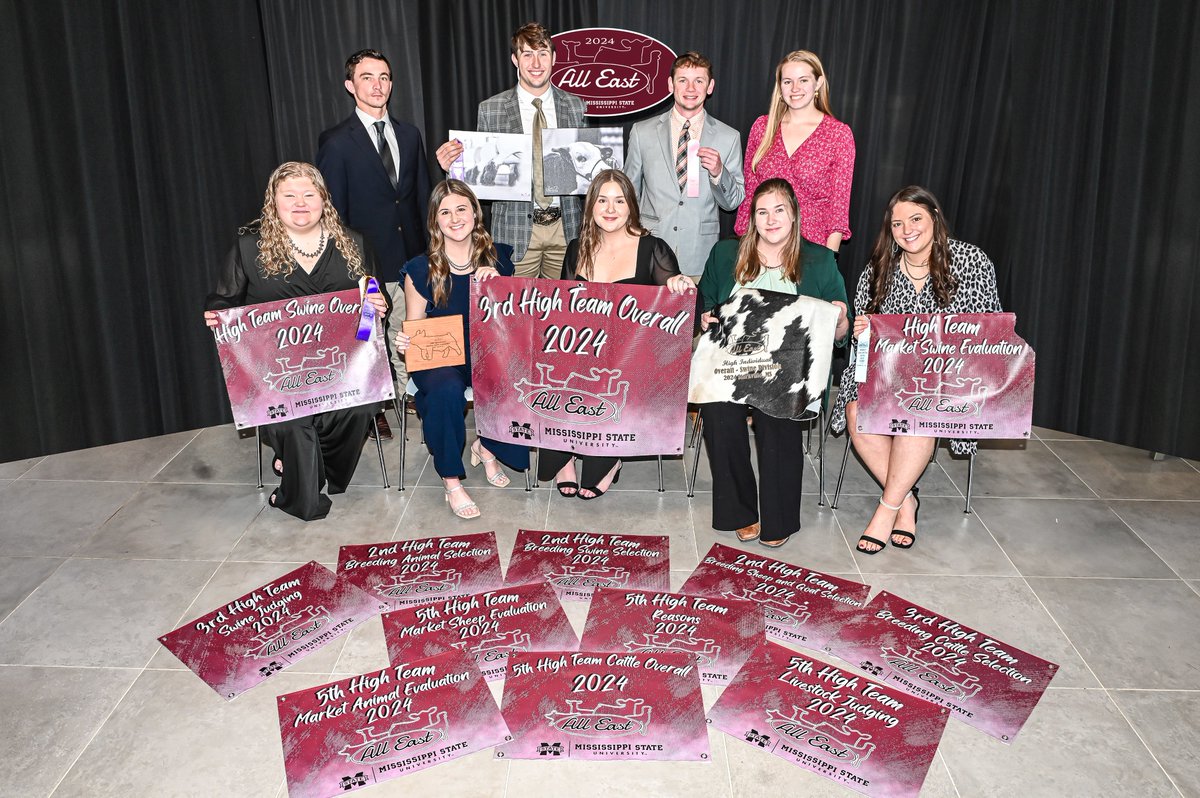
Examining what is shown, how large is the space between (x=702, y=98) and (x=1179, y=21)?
2090mm

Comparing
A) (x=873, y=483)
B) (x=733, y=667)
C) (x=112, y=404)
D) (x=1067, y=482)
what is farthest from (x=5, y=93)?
(x=1067, y=482)

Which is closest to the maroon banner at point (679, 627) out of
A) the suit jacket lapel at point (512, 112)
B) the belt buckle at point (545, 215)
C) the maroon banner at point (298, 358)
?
the maroon banner at point (298, 358)

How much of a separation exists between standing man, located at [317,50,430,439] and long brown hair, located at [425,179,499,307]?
0.36 meters

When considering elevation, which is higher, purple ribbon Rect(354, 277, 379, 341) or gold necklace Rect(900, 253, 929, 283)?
gold necklace Rect(900, 253, 929, 283)

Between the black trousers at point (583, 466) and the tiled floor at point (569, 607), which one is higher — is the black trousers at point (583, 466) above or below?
above

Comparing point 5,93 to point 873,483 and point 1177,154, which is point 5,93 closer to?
point 873,483

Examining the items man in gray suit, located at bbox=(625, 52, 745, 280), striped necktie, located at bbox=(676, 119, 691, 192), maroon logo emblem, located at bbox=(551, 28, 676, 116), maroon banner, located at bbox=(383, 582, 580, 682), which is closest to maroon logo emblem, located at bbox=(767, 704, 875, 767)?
maroon banner, located at bbox=(383, 582, 580, 682)

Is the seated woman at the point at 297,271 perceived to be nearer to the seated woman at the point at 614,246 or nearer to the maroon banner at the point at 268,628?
the maroon banner at the point at 268,628

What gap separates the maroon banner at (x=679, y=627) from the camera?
9.71ft

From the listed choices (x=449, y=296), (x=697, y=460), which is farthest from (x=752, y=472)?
(x=449, y=296)

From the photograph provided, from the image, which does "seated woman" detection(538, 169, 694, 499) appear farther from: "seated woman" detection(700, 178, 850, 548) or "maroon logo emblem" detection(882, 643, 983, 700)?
"maroon logo emblem" detection(882, 643, 983, 700)

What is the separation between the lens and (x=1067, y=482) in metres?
4.29

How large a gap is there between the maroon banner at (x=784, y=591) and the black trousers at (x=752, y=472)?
0.63ft

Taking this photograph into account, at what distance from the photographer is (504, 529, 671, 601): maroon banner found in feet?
11.1
